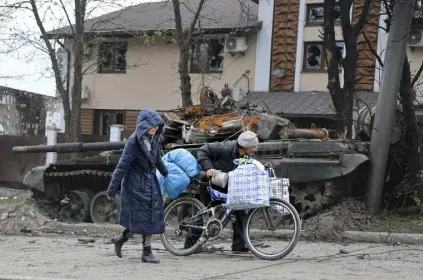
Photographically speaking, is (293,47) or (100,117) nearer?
(293,47)

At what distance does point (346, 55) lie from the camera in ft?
42.1

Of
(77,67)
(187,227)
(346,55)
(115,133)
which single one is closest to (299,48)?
(115,133)

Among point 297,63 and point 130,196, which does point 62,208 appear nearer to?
point 130,196

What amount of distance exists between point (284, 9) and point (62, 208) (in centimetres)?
1390

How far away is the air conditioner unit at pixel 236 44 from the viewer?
24172 mm

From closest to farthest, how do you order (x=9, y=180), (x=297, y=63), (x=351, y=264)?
1. (x=351, y=264)
2. (x=9, y=180)
3. (x=297, y=63)

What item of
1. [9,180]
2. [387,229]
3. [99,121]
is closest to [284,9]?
[99,121]

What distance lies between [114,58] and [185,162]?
19.6m

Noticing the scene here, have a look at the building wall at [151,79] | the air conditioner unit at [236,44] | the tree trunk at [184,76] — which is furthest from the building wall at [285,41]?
the tree trunk at [184,76]

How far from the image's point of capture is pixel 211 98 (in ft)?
38.1

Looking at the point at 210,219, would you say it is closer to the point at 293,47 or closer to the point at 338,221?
the point at 338,221

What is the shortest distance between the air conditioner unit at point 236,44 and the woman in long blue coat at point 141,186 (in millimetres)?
17214

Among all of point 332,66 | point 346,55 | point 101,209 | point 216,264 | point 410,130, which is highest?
point 346,55

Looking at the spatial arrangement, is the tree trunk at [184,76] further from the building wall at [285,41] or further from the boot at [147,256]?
the boot at [147,256]
